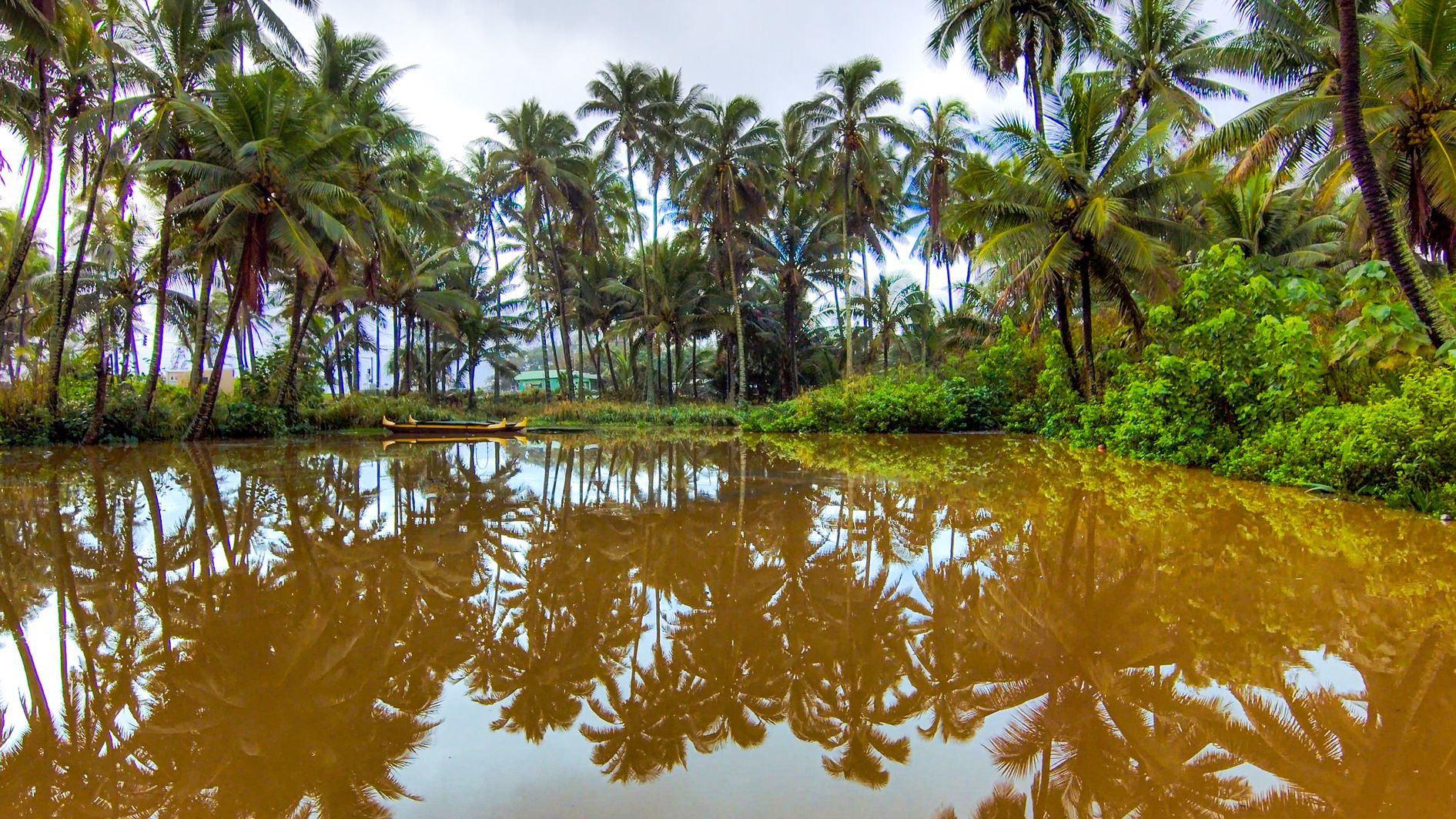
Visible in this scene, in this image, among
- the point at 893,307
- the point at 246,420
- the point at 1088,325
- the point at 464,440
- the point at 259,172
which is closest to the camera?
the point at 1088,325

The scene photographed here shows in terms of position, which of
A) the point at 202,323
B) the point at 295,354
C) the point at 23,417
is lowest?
the point at 23,417

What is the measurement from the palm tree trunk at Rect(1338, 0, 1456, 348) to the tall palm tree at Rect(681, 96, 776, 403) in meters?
18.9

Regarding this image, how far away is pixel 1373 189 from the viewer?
27.7 ft

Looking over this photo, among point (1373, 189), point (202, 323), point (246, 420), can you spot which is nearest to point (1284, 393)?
point (1373, 189)

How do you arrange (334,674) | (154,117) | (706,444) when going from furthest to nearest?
(706,444)
(154,117)
(334,674)

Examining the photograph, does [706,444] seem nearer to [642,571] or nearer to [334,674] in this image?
[642,571]

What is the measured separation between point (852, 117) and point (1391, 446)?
20.2 m

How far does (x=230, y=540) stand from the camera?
6172mm

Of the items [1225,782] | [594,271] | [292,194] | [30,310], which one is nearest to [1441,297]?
[1225,782]

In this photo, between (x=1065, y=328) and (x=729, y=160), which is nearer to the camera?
(x=1065, y=328)

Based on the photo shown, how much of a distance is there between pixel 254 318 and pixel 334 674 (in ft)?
108

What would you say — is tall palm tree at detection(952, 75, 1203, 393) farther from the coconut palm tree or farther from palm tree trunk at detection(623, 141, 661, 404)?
palm tree trunk at detection(623, 141, 661, 404)

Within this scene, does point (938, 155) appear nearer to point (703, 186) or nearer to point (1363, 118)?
point (703, 186)

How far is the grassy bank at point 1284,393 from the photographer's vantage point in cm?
698
